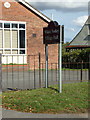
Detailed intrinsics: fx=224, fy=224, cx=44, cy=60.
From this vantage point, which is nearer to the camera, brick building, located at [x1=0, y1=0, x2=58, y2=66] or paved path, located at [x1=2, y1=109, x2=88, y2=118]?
paved path, located at [x1=2, y1=109, x2=88, y2=118]

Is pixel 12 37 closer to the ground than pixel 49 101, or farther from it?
farther from it

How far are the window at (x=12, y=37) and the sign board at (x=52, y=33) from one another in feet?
35.3

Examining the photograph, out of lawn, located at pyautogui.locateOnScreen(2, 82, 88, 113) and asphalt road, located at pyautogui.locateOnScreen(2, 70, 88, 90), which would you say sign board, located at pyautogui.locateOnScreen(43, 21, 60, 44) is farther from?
lawn, located at pyautogui.locateOnScreen(2, 82, 88, 113)

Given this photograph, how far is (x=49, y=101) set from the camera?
22.2 feet

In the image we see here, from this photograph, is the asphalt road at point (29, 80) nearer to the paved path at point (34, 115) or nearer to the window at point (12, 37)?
the paved path at point (34, 115)

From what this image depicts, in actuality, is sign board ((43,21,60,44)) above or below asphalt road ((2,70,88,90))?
above

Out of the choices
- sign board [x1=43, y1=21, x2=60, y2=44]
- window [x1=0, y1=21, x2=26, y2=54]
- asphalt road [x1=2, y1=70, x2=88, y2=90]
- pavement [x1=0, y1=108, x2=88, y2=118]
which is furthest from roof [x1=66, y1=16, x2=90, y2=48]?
pavement [x1=0, y1=108, x2=88, y2=118]

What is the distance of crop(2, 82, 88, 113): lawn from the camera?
6160mm

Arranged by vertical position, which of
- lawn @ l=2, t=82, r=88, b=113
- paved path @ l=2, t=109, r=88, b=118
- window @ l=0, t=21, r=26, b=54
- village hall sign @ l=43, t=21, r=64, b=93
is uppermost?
window @ l=0, t=21, r=26, b=54

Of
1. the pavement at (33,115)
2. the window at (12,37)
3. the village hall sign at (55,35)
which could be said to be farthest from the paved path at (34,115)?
the window at (12,37)

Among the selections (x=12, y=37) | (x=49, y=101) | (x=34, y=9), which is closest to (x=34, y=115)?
(x=49, y=101)

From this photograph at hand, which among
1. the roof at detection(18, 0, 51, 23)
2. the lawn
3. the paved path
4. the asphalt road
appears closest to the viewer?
the paved path

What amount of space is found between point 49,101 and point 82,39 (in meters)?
28.5

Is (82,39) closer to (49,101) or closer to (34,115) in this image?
(49,101)
